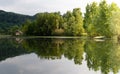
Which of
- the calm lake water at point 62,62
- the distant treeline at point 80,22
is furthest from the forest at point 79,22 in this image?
the calm lake water at point 62,62

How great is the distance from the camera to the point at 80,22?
330 feet

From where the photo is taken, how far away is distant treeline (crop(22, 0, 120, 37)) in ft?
224

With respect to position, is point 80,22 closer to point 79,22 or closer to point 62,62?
point 79,22

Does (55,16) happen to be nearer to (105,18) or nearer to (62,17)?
(62,17)

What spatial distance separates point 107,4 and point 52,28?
40.4 meters

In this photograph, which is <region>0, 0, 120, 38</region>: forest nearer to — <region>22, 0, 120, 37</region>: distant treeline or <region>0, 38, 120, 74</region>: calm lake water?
<region>22, 0, 120, 37</region>: distant treeline

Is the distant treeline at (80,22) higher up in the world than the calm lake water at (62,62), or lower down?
higher up

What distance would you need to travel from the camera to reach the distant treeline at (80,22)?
68.1m

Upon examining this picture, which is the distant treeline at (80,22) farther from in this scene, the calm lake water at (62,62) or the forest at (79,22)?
the calm lake water at (62,62)

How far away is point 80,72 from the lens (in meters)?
15.7

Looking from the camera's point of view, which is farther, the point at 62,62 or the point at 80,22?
the point at 80,22

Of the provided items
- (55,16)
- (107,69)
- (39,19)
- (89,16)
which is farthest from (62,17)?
(107,69)

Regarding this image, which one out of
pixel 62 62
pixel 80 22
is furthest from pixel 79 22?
pixel 62 62

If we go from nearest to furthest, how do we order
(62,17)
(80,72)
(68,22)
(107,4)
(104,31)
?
(80,72)
(104,31)
(107,4)
(68,22)
(62,17)
